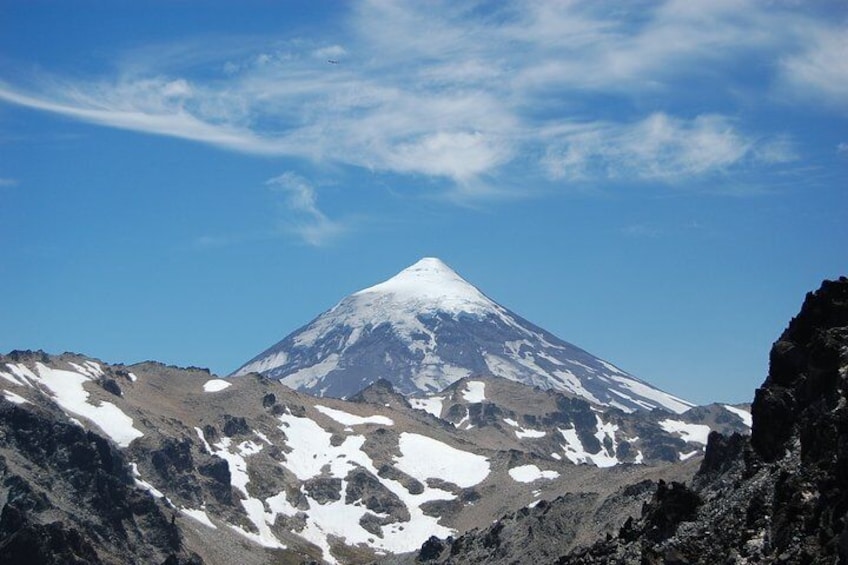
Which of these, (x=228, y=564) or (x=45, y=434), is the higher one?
(x=45, y=434)

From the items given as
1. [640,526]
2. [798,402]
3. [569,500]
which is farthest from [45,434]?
[798,402]

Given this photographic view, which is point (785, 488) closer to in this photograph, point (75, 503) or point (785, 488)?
point (785, 488)

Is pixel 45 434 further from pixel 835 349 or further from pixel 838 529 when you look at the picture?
pixel 838 529

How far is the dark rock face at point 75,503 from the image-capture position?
528ft

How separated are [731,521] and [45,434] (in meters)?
159

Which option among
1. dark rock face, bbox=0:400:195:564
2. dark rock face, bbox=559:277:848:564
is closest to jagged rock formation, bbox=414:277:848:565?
dark rock face, bbox=559:277:848:564

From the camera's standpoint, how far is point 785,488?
59.2 m

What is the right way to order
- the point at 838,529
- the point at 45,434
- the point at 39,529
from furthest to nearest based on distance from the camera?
1. the point at 45,434
2. the point at 39,529
3. the point at 838,529

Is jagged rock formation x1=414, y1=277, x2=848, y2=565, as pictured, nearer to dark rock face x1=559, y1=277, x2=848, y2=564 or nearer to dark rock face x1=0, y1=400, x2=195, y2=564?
dark rock face x1=559, y1=277, x2=848, y2=564

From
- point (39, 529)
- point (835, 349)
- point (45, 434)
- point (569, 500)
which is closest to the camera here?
point (835, 349)

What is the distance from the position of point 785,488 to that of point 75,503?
15121 cm

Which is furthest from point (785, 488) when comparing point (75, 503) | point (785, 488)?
point (75, 503)

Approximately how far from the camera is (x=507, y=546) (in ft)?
527

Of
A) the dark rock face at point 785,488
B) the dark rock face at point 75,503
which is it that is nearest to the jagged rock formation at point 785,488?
the dark rock face at point 785,488
